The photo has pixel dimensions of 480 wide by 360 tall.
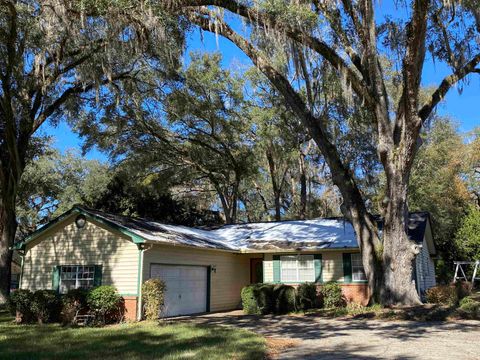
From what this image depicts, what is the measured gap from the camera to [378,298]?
1595cm

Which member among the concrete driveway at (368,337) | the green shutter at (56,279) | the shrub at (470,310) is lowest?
the concrete driveway at (368,337)

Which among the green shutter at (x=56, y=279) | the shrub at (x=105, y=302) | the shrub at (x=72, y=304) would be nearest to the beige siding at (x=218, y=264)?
the shrub at (x=105, y=302)

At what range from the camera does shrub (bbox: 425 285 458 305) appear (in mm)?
17328

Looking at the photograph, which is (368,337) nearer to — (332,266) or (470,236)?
(332,266)

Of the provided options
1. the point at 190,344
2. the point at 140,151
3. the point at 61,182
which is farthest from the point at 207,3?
the point at 61,182

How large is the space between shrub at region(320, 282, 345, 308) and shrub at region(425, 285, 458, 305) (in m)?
3.31

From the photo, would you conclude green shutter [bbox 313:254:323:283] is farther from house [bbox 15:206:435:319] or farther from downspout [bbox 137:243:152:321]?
downspout [bbox 137:243:152:321]

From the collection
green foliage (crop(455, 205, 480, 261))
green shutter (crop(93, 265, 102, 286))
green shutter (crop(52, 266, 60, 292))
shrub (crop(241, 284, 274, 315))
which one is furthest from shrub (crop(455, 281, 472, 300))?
green shutter (crop(52, 266, 60, 292))

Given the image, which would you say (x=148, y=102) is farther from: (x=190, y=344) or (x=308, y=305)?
(x=190, y=344)

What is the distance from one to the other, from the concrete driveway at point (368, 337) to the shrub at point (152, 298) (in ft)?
3.88

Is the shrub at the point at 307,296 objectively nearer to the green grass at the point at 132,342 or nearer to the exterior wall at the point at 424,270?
the exterior wall at the point at 424,270

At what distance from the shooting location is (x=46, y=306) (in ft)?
49.4

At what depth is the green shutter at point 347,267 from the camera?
1909 cm

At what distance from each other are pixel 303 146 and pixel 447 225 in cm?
1060
